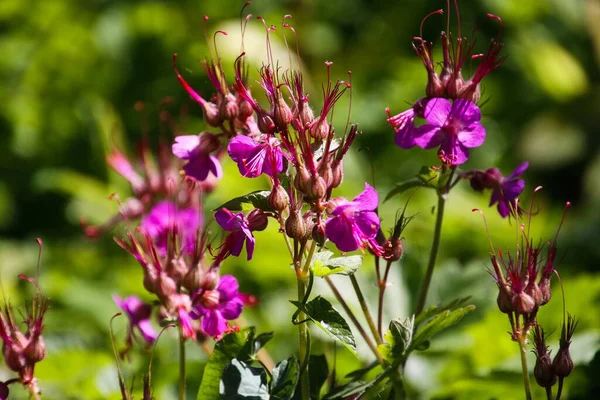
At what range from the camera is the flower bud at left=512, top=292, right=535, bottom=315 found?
2.76ft

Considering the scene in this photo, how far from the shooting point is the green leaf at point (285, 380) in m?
0.86

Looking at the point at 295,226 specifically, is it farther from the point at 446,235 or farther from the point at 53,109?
the point at 53,109

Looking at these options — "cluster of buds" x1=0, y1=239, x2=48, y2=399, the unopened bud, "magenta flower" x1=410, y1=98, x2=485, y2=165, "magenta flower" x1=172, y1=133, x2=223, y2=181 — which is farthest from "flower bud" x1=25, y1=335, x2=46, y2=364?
"magenta flower" x1=410, y1=98, x2=485, y2=165

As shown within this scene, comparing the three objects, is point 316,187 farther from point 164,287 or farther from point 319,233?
point 164,287

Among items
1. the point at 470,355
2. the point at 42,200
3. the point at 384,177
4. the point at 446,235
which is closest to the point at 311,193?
the point at 470,355

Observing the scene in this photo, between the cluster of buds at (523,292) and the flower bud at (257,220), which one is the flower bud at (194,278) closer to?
the flower bud at (257,220)

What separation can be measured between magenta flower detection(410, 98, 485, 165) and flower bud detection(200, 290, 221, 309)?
0.28 meters

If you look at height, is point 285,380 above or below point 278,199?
below

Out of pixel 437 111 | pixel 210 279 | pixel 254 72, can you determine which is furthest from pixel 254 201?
pixel 254 72

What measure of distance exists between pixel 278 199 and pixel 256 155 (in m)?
0.05

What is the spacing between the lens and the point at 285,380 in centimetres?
87

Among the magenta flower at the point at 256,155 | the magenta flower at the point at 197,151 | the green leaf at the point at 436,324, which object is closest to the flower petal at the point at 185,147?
the magenta flower at the point at 197,151

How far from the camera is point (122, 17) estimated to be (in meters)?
3.48

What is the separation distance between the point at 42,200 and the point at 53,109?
0.36m
